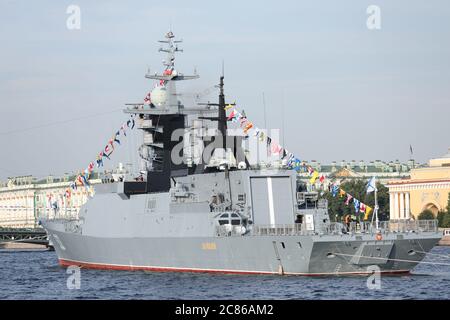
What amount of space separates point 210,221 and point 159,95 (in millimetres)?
11400

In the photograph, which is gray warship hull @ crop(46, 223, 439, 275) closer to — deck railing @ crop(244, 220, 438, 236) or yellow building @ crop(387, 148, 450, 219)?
deck railing @ crop(244, 220, 438, 236)

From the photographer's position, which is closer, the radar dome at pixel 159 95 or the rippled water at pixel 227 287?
the rippled water at pixel 227 287

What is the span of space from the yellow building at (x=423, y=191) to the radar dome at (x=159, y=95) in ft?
216

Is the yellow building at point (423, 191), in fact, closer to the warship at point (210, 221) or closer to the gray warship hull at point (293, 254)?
the warship at point (210, 221)

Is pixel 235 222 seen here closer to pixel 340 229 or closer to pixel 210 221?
pixel 210 221

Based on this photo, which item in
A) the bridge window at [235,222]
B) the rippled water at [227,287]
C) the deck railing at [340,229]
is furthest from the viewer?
the bridge window at [235,222]

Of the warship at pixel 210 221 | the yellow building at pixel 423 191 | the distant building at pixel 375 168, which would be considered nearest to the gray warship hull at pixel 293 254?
the warship at pixel 210 221

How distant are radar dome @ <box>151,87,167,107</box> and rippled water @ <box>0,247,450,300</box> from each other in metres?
9.97

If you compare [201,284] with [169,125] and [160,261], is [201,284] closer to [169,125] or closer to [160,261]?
[160,261]

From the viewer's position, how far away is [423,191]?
116m

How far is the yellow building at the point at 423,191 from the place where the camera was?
370 ft

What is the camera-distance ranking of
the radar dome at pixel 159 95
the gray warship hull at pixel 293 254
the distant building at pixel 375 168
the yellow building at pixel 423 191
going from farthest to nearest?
the distant building at pixel 375 168 → the yellow building at pixel 423 191 → the radar dome at pixel 159 95 → the gray warship hull at pixel 293 254

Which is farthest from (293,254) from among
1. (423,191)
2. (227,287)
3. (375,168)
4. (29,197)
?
(29,197)
